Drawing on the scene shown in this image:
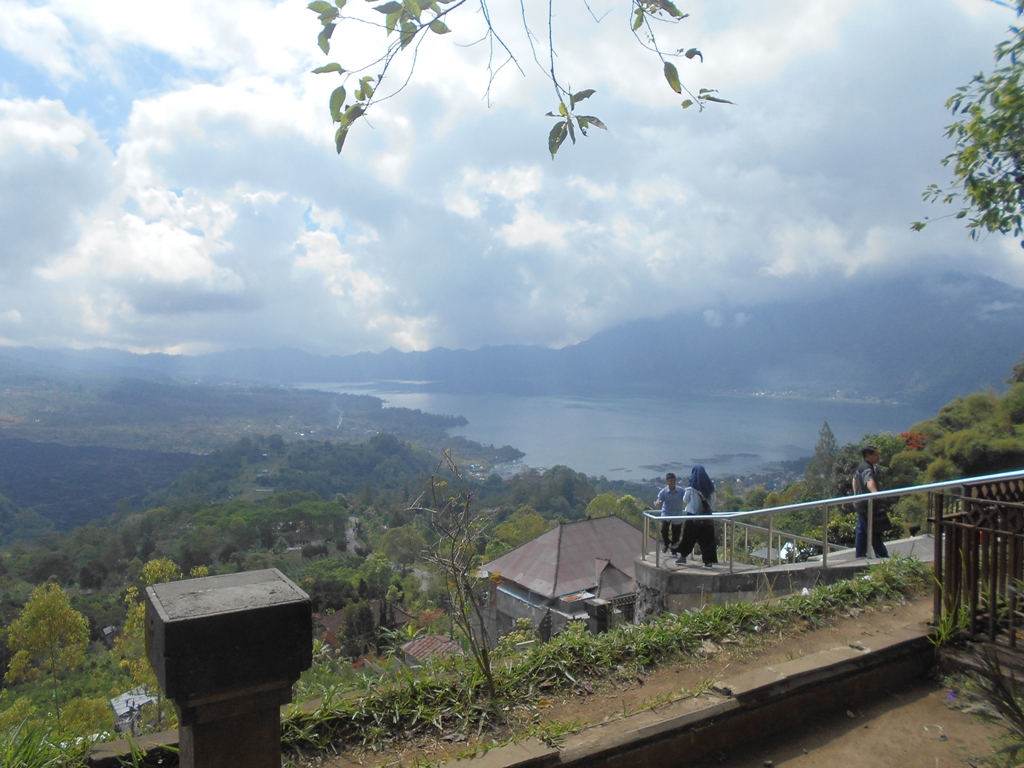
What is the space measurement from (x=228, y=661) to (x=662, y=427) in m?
117

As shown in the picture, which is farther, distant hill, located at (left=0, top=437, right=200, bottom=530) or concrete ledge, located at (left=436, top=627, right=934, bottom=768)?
distant hill, located at (left=0, top=437, right=200, bottom=530)

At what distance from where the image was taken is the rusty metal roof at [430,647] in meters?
3.70

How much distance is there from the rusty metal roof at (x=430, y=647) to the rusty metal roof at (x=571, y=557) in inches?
546

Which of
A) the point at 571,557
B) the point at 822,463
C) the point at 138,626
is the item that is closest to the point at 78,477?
the point at 571,557

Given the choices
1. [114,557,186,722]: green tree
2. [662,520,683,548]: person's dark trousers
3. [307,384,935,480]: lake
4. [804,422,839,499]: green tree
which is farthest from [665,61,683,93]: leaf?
[307,384,935,480]: lake

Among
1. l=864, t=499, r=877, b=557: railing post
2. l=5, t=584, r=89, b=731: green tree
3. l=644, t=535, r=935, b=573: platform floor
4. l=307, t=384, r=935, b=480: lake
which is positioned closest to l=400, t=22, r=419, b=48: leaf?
l=864, t=499, r=877, b=557: railing post

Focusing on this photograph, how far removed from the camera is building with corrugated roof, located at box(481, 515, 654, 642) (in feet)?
57.9

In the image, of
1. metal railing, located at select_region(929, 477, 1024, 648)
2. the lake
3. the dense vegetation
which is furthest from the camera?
the lake

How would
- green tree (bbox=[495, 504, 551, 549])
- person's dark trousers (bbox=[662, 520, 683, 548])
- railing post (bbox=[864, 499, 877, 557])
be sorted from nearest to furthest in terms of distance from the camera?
1. railing post (bbox=[864, 499, 877, 557])
2. person's dark trousers (bbox=[662, 520, 683, 548])
3. green tree (bbox=[495, 504, 551, 549])

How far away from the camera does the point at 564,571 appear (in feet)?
64.9

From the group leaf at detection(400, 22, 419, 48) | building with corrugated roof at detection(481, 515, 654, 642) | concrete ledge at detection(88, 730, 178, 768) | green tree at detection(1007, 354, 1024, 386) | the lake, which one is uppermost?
leaf at detection(400, 22, 419, 48)

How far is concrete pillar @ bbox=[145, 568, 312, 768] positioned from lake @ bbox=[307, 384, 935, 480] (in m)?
59.2

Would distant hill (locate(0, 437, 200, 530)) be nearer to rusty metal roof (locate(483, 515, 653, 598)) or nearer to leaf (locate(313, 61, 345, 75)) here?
rusty metal roof (locate(483, 515, 653, 598))

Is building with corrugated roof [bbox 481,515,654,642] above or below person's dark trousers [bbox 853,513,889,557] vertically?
below
